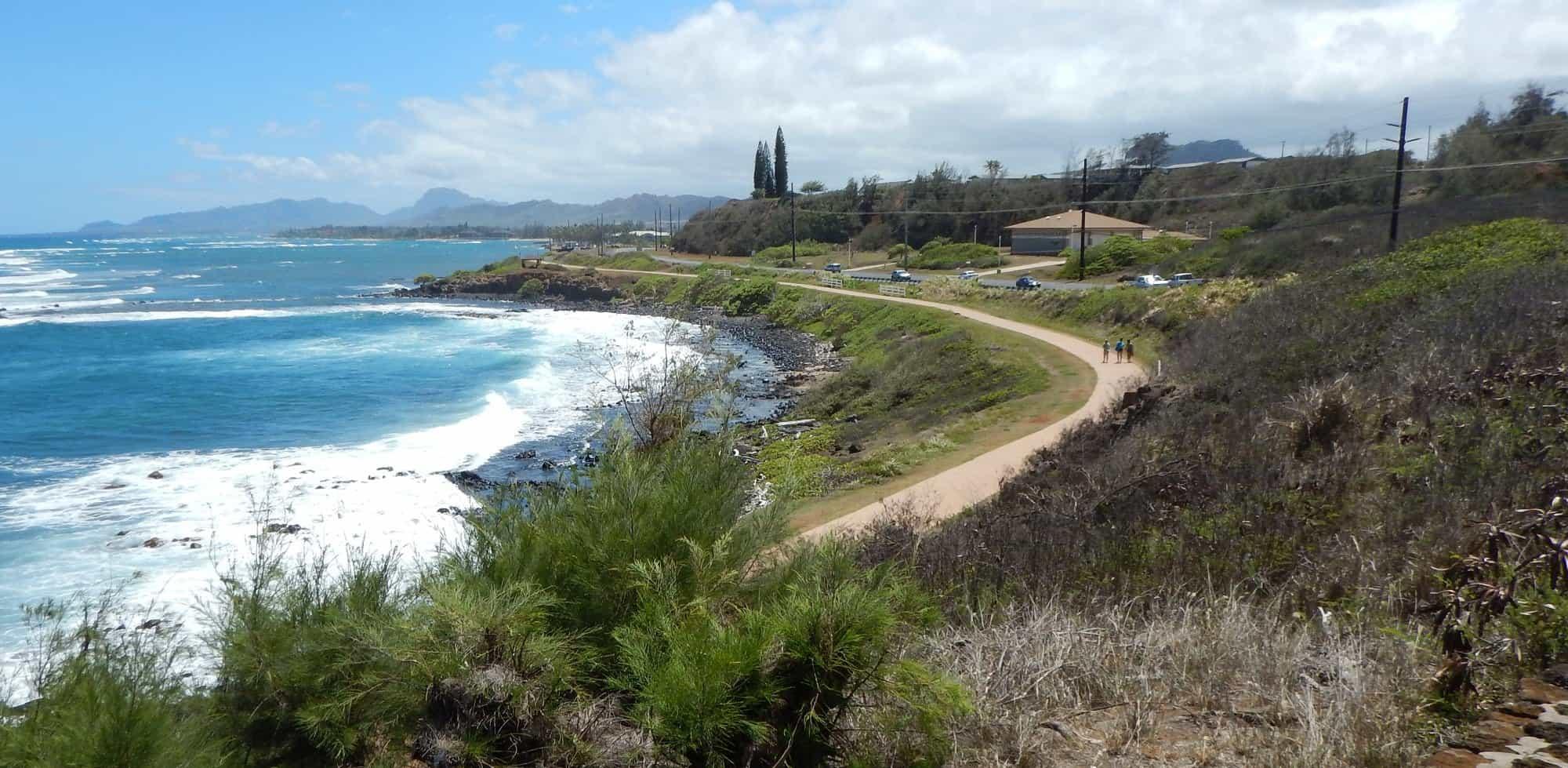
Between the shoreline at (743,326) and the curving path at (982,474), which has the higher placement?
the curving path at (982,474)

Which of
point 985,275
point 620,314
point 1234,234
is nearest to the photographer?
point 1234,234

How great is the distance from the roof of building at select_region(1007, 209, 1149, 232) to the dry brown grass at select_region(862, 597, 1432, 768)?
6521 centimetres

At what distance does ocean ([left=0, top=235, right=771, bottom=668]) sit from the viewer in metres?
16.5

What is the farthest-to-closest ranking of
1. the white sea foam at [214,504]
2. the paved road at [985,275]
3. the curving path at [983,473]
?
the paved road at [985,275] → the white sea foam at [214,504] → the curving path at [983,473]

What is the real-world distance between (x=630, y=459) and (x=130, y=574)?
14086 mm

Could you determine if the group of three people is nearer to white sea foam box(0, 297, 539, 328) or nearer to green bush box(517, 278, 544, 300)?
white sea foam box(0, 297, 539, 328)

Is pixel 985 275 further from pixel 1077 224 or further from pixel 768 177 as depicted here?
pixel 768 177

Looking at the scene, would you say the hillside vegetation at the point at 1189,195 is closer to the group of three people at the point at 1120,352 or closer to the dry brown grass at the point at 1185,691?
the group of three people at the point at 1120,352

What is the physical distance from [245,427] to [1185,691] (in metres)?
29.8

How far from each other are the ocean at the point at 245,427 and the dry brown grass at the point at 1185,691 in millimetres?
3128

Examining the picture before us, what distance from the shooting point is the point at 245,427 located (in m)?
28.1

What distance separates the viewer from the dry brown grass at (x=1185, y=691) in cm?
362

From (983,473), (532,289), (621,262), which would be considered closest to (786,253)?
(621,262)

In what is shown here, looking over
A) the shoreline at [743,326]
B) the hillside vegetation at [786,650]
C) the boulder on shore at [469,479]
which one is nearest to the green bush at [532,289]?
the shoreline at [743,326]
